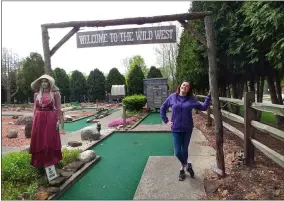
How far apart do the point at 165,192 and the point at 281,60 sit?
3.58m

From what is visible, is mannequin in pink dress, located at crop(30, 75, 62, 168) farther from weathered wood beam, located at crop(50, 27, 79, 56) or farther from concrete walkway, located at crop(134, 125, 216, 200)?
concrete walkway, located at crop(134, 125, 216, 200)

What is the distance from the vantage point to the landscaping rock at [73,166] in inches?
219

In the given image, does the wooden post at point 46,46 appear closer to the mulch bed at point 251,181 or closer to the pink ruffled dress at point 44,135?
the pink ruffled dress at point 44,135

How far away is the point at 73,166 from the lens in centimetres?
571

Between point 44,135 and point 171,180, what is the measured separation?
2306 mm

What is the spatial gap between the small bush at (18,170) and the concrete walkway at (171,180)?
6.04 ft

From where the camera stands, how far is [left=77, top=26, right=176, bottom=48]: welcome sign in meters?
5.21

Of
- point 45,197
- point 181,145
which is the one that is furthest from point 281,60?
point 45,197

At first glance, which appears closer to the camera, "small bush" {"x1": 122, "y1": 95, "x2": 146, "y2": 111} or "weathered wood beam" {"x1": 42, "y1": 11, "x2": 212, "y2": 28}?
"weathered wood beam" {"x1": 42, "y1": 11, "x2": 212, "y2": 28}

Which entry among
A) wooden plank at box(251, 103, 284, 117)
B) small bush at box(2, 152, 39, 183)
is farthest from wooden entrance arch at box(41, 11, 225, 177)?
small bush at box(2, 152, 39, 183)

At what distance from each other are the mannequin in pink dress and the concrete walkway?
1615mm

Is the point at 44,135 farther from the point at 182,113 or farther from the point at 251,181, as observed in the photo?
the point at 251,181

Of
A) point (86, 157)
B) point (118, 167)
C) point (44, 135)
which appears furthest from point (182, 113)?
point (86, 157)

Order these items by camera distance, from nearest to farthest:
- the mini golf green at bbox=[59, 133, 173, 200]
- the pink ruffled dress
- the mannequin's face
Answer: the mini golf green at bbox=[59, 133, 173, 200] → the pink ruffled dress → the mannequin's face
